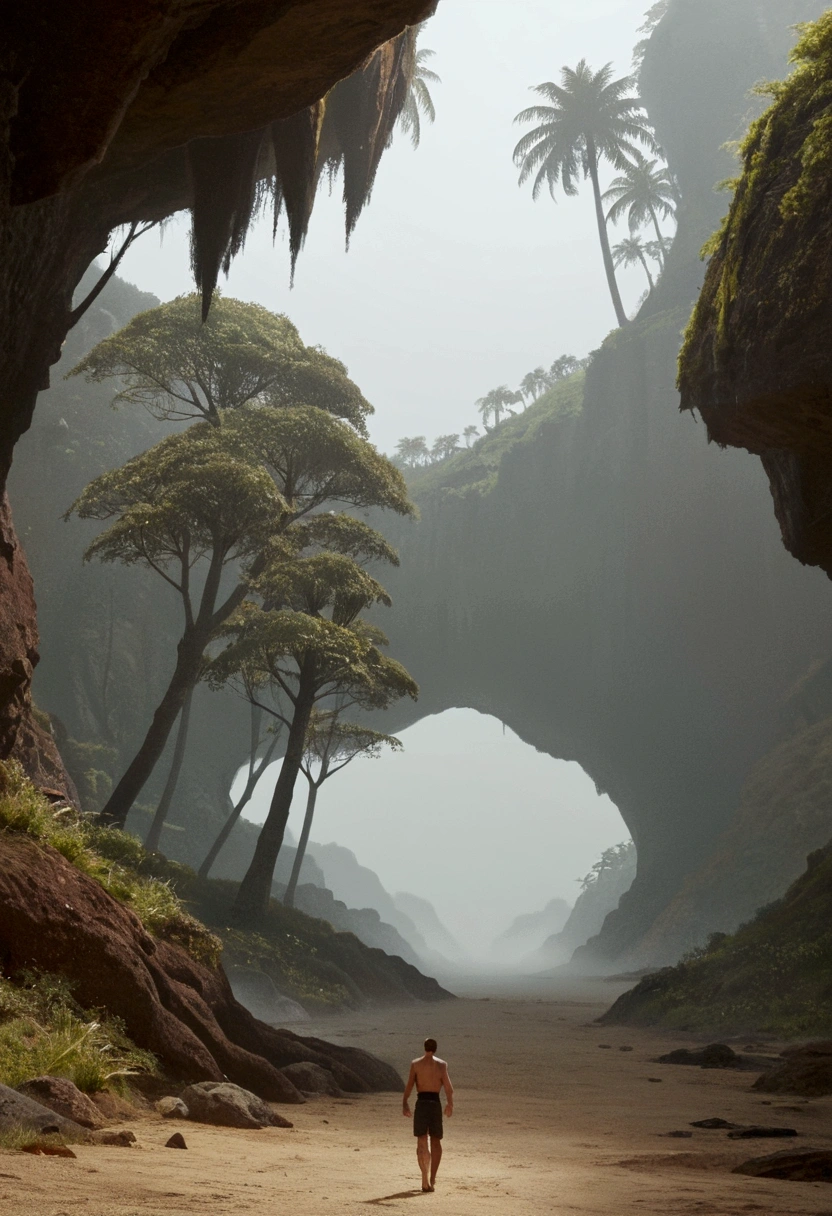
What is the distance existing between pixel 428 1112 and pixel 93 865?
3.74m

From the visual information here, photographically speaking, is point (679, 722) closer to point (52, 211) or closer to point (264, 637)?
point (264, 637)

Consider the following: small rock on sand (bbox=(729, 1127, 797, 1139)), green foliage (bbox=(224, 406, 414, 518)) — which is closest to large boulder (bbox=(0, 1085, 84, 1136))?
small rock on sand (bbox=(729, 1127, 797, 1139))

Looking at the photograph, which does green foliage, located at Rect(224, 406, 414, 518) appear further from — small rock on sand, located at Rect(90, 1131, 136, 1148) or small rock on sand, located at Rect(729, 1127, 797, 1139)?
small rock on sand, located at Rect(729, 1127, 797, 1139)

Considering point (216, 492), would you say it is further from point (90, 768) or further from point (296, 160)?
point (90, 768)

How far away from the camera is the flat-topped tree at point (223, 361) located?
16.5m

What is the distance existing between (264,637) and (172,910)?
27.4ft

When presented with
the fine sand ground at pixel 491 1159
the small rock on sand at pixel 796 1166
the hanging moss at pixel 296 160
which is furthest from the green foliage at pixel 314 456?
the small rock on sand at pixel 796 1166

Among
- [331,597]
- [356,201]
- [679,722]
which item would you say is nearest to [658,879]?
[679,722]

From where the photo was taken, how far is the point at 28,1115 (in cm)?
378

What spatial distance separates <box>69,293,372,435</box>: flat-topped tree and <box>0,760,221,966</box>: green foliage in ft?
32.5

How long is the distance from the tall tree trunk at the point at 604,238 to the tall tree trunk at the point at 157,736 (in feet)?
111

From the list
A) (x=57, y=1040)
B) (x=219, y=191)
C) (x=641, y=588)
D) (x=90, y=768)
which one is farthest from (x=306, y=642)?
(x=641, y=588)

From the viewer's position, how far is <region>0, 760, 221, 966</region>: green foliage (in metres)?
6.31

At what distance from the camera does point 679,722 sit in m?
39.7
